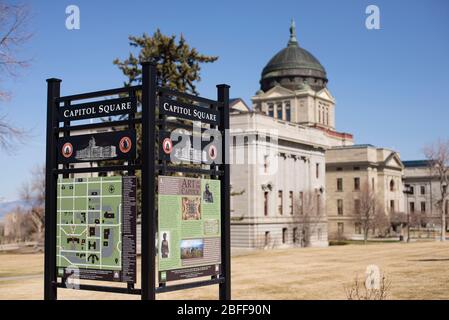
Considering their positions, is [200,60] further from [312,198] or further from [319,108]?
[319,108]

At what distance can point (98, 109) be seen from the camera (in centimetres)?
1266

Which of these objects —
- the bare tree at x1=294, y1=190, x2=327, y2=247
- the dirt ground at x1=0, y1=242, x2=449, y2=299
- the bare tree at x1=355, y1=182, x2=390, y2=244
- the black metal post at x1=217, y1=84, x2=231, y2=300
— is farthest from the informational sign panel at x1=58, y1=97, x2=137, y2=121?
the bare tree at x1=355, y1=182, x2=390, y2=244

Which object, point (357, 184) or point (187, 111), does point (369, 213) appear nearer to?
point (357, 184)

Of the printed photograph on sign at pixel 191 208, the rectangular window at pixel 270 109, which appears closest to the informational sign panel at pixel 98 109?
the printed photograph on sign at pixel 191 208

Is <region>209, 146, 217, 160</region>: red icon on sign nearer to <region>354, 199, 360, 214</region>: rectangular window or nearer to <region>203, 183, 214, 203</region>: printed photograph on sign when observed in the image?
<region>203, 183, 214, 203</region>: printed photograph on sign

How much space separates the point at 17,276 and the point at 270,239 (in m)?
43.1

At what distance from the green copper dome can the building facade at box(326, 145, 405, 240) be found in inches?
823

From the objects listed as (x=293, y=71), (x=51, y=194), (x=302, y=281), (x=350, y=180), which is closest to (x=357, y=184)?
(x=350, y=180)

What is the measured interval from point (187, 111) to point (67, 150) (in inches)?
105

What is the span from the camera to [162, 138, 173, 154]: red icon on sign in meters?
12.1

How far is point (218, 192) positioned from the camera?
530 inches

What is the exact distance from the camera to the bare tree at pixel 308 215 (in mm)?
75938
